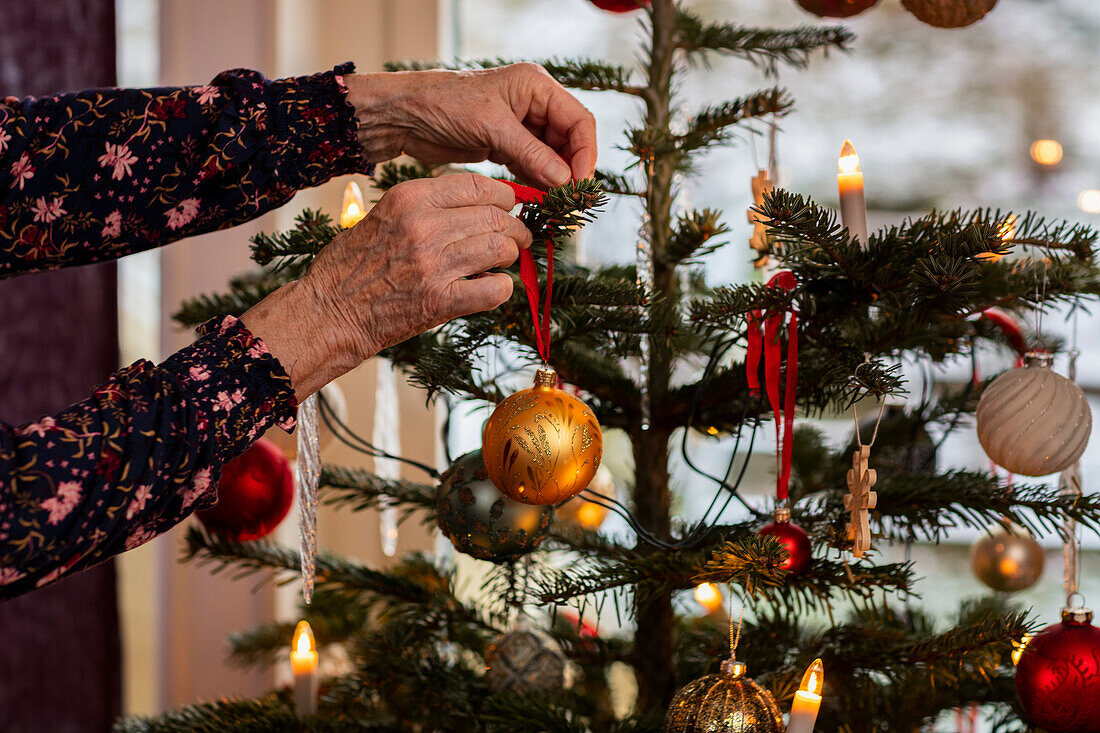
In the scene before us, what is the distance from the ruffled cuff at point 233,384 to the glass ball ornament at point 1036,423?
0.46 meters

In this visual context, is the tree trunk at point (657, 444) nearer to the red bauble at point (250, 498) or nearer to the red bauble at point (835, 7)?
the red bauble at point (835, 7)

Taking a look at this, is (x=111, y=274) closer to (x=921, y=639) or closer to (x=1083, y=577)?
(x=921, y=639)

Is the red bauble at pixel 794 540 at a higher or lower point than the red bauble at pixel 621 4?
lower

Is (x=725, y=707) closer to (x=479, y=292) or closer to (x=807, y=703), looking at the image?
(x=807, y=703)

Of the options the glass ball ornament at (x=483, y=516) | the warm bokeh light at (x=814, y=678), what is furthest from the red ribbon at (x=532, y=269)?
the warm bokeh light at (x=814, y=678)

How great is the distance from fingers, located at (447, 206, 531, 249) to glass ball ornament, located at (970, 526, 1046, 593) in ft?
2.24

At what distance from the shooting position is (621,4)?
81 cm

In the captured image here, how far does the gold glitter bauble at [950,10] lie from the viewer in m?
0.74

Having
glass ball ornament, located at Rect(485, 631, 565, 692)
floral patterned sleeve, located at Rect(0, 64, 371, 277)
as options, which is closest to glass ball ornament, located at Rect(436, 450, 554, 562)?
glass ball ornament, located at Rect(485, 631, 565, 692)

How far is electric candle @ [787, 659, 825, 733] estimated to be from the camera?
56 centimetres

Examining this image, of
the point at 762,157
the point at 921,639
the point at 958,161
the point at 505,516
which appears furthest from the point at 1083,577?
the point at 505,516

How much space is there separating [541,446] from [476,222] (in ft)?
0.43

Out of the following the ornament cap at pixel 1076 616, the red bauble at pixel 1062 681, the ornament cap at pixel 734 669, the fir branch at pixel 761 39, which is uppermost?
the fir branch at pixel 761 39

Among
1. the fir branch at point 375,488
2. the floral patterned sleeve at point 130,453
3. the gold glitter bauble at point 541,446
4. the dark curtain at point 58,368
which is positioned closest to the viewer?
the floral patterned sleeve at point 130,453
